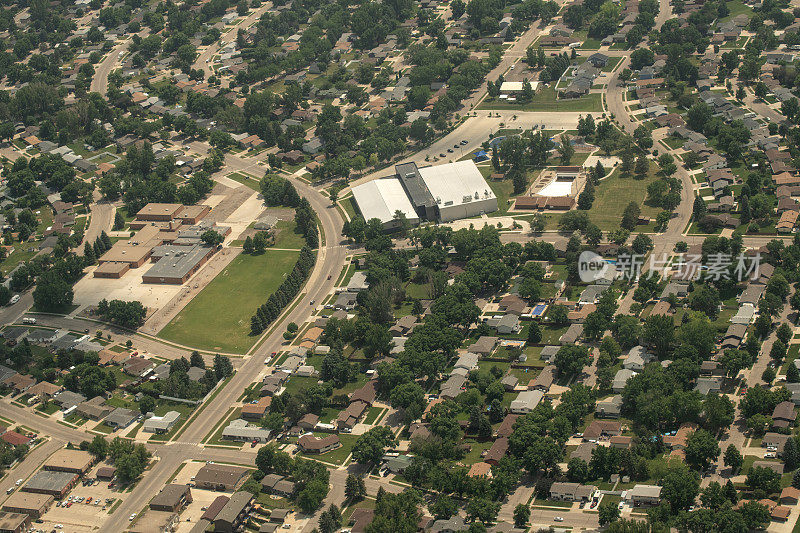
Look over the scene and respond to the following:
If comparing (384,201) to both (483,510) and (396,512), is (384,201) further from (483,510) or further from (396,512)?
(483,510)

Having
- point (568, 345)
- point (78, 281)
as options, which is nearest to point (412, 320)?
point (568, 345)

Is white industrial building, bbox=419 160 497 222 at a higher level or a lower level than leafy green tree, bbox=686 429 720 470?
lower

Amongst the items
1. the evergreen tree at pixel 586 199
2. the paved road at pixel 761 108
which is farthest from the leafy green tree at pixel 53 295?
the paved road at pixel 761 108

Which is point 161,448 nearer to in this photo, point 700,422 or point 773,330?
point 700,422

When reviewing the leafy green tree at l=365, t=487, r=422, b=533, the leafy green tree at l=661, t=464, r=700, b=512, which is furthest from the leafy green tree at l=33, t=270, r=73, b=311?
the leafy green tree at l=661, t=464, r=700, b=512

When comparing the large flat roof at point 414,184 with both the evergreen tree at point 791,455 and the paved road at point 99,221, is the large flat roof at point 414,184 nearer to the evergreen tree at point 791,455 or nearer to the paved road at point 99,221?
the paved road at point 99,221

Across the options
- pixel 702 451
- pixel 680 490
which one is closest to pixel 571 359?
pixel 702 451

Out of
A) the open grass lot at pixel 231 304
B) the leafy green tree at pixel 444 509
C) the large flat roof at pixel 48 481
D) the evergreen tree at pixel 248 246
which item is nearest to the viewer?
the leafy green tree at pixel 444 509

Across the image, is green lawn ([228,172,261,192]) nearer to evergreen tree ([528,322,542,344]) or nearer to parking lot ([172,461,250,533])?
evergreen tree ([528,322,542,344])
